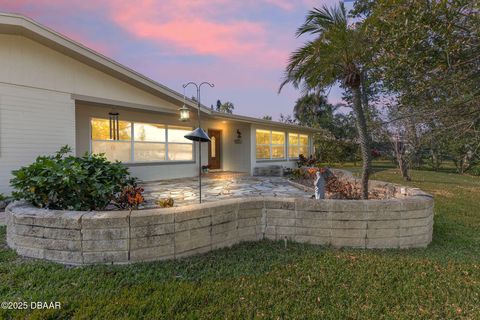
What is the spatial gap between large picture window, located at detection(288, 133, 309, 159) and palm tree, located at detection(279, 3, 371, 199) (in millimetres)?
9559

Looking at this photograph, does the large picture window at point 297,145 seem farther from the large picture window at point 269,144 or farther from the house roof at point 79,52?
the house roof at point 79,52

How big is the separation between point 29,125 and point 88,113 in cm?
211

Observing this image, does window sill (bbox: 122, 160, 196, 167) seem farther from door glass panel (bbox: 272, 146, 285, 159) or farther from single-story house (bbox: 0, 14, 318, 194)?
door glass panel (bbox: 272, 146, 285, 159)

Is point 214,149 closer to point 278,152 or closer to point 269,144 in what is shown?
point 269,144

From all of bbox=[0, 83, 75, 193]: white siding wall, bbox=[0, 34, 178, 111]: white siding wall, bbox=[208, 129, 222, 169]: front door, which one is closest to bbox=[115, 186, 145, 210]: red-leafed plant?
bbox=[0, 83, 75, 193]: white siding wall

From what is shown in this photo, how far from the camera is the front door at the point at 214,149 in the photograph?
12961 millimetres

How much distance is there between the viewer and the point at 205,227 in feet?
12.5

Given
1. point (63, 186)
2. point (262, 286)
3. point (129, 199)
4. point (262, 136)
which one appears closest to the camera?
point (262, 286)

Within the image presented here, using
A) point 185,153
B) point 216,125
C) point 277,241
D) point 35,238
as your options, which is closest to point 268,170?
point 216,125

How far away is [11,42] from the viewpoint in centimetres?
587

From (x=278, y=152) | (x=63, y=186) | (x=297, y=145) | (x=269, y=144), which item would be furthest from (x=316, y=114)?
(x=63, y=186)

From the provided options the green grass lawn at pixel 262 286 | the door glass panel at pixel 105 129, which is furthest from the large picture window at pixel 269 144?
the green grass lawn at pixel 262 286

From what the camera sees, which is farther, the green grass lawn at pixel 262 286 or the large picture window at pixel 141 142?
the large picture window at pixel 141 142

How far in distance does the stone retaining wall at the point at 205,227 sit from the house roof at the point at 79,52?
416 cm
